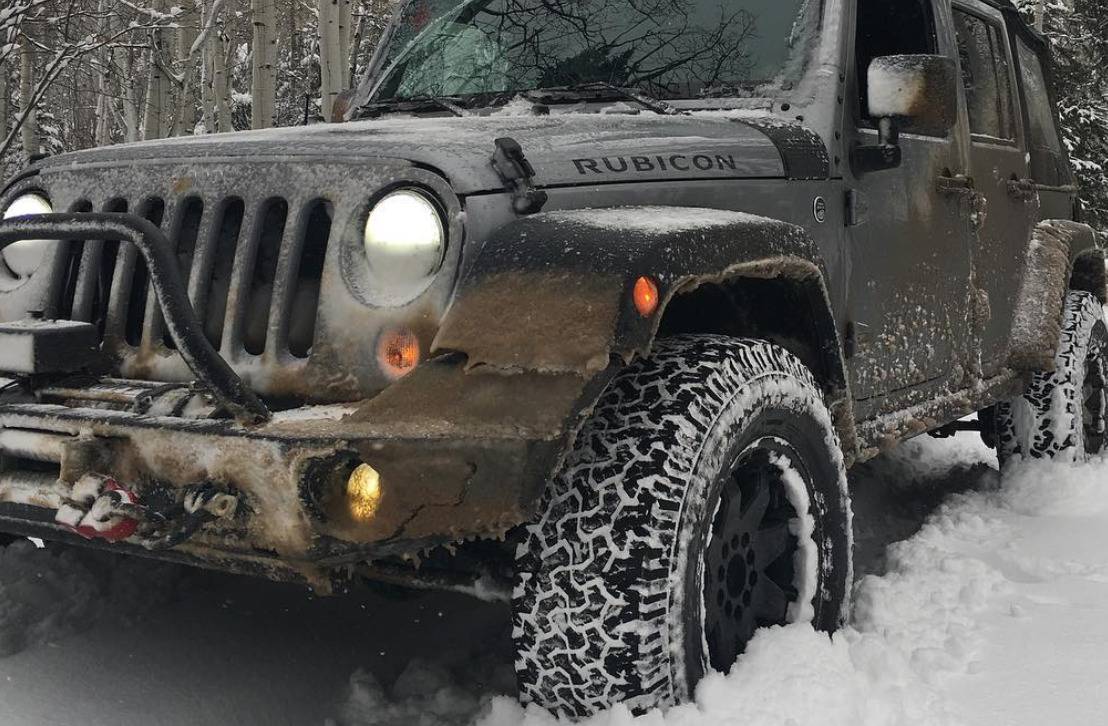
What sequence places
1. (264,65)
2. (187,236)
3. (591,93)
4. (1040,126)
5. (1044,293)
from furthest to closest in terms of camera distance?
(264,65) → (1040,126) → (1044,293) → (591,93) → (187,236)

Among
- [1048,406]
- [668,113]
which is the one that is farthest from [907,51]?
[1048,406]

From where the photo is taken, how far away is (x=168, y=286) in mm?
2080

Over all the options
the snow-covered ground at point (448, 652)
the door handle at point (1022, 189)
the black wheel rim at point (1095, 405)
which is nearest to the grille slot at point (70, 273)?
the snow-covered ground at point (448, 652)

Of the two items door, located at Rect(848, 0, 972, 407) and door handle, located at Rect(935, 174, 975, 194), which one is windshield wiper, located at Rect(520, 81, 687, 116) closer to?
door, located at Rect(848, 0, 972, 407)

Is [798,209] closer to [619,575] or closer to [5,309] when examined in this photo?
[619,575]

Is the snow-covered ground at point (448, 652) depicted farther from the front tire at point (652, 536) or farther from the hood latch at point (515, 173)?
the hood latch at point (515, 173)

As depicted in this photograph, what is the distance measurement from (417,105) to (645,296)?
1720 millimetres

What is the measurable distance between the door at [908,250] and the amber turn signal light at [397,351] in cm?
157

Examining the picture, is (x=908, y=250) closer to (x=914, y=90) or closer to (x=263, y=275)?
(x=914, y=90)

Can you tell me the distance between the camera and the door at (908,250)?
11.1 ft

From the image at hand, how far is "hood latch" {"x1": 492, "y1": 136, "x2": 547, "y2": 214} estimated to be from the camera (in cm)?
235

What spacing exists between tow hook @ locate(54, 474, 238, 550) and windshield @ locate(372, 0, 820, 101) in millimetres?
1834

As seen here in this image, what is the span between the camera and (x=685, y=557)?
88.6 inches

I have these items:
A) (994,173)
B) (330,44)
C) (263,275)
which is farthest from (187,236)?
(330,44)
